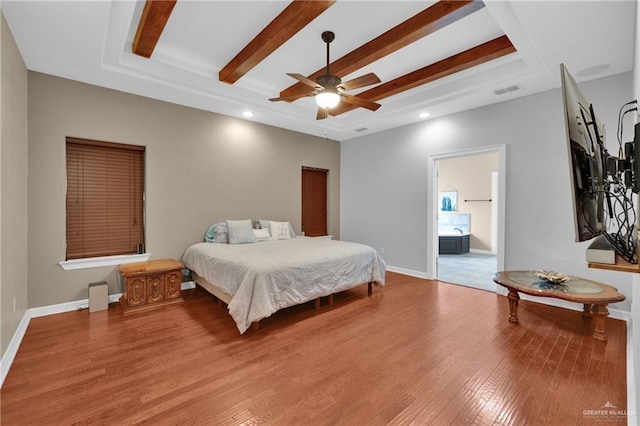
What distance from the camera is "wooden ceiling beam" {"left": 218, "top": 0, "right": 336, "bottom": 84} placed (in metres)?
2.35

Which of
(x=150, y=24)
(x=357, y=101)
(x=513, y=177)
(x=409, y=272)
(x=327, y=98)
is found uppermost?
(x=150, y=24)

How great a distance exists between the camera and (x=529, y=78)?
3.38 metres

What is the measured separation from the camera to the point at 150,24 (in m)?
2.60

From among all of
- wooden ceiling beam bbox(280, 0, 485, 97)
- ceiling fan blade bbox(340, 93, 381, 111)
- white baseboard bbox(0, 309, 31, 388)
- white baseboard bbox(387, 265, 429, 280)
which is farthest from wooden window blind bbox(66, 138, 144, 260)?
white baseboard bbox(387, 265, 429, 280)

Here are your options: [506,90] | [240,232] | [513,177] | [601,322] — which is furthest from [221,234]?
[601,322]

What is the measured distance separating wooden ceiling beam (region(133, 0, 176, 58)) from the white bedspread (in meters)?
2.38

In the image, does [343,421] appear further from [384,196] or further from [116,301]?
[384,196]

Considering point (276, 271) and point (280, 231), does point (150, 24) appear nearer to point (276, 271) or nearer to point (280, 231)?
point (276, 271)

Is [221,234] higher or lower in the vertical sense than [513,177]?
lower

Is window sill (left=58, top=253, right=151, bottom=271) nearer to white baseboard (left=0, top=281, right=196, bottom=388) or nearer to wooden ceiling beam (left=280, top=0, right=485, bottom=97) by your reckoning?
white baseboard (left=0, top=281, right=196, bottom=388)

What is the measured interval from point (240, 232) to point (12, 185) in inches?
97.6

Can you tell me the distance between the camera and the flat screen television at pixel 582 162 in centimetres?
119

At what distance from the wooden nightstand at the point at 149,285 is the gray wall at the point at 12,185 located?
34.8 inches

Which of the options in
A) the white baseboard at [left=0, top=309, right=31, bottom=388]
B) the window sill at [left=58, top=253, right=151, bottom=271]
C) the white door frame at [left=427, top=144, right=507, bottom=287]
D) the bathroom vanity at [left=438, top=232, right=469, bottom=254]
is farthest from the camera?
the bathroom vanity at [left=438, top=232, right=469, bottom=254]
